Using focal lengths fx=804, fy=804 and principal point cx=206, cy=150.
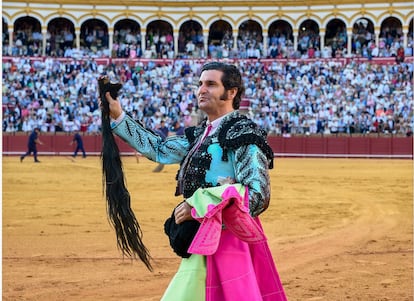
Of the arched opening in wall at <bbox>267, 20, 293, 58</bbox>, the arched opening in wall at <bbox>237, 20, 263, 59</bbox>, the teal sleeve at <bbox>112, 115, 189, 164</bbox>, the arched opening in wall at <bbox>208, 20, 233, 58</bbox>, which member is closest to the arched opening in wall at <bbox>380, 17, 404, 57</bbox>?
the arched opening in wall at <bbox>267, 20, 293, 58</bbox>

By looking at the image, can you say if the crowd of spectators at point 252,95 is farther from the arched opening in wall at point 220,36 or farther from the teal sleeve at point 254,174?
the teal sleeve at point 254,174

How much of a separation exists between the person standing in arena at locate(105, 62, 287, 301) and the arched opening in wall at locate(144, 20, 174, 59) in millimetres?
30955

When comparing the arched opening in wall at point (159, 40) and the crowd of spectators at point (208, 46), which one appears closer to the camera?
the crowd of spectators at point (208, 46)

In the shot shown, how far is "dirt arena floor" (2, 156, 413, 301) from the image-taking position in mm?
5805

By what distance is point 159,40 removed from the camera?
36219 mm

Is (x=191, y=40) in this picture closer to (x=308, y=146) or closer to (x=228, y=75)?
(x=308, y=146)

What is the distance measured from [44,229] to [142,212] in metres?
1.87

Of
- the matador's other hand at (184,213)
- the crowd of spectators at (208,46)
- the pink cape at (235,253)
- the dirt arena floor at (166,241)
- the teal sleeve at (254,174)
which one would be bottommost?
the dirt arena floor at (166,241)

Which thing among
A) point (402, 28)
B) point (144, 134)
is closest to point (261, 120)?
point (402, 28)

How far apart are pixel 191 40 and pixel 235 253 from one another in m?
33.9

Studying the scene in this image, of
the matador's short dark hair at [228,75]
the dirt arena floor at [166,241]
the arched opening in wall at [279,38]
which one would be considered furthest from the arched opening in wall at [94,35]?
the matador's short dark hair at [228,75]

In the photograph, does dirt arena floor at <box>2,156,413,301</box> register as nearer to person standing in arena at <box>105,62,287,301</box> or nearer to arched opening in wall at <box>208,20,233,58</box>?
person standing in arena at <box>105,62,287,301</box>

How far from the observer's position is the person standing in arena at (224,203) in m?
2.77

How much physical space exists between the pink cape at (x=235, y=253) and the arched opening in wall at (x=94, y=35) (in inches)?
1303
